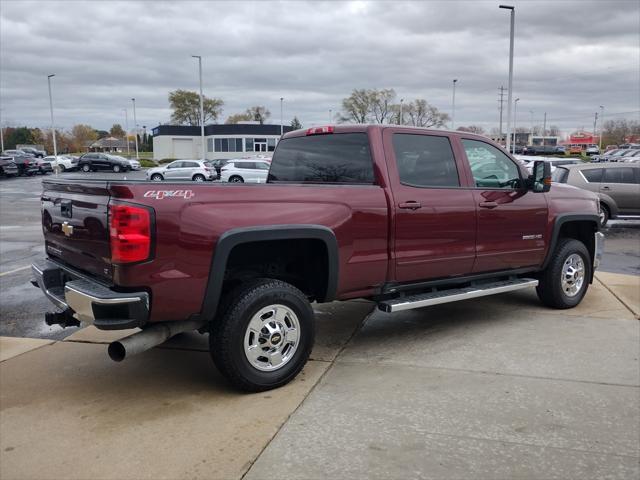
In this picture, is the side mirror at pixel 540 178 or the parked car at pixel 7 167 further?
the parked car at pixel 7 167

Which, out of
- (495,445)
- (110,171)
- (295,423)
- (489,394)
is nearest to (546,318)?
(489,394)

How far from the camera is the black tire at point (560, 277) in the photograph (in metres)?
6.43

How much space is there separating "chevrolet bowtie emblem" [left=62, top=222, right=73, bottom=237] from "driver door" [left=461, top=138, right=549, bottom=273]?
348 centimetres

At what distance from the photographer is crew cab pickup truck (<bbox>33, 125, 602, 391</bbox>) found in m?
3.75

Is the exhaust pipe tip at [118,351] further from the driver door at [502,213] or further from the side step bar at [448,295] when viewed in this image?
the driver door at [502,213]

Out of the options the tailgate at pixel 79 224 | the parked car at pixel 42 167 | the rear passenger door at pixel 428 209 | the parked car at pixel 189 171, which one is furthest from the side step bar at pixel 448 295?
the parked car at pixel 42 167

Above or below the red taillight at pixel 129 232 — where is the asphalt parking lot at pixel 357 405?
below

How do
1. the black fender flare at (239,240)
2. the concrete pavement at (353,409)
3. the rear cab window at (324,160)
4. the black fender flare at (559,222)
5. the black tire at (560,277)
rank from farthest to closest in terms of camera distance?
the black tire at (560,277) → the black fender flare at (559,222) → the rear cab window at (324,160) → the black fender flare at (239,240) → the concrete pavement at (353,409)

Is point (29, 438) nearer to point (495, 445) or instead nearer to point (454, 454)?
point (454, 454)

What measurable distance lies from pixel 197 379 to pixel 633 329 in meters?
4.24

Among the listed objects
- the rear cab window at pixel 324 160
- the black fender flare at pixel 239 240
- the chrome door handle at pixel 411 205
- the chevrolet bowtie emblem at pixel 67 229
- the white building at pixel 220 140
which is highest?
the white building at pixel 220 140

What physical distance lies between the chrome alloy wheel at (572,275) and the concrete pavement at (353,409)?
75cm

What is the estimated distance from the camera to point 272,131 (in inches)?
2936

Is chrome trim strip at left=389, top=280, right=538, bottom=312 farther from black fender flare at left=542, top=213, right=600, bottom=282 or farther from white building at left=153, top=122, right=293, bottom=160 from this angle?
white building at left=153, top=122, right=293, bottom=160
